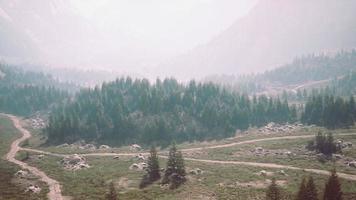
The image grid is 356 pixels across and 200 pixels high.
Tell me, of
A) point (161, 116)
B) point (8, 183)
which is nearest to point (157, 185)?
point (8, 183)

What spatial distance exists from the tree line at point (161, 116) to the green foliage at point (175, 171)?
50462 mm

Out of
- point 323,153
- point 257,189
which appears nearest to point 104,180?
point 257,189

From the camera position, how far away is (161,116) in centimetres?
15125

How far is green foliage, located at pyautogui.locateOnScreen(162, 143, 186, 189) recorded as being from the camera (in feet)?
275

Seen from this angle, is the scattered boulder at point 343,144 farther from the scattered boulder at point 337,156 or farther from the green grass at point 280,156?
the scattered boulder at point 337,156

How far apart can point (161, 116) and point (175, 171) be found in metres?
66.6

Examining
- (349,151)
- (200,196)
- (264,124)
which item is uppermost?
(264,124)

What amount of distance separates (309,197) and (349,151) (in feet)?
148

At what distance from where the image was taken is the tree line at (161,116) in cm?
A: 14562

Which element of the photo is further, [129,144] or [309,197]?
[129,144]

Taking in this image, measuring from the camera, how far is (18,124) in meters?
192

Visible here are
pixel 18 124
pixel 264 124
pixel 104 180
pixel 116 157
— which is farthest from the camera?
pixel 18 124

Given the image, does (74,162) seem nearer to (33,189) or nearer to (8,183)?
(8,183)

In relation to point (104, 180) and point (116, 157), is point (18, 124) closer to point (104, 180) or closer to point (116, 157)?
point (116, 157)
